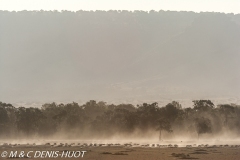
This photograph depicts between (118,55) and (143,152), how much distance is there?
4.19 meters

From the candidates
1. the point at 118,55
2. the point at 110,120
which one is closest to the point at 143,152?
the point at 110,120

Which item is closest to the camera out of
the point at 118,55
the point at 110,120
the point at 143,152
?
the point at 143,152

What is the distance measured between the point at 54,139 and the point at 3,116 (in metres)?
2.24

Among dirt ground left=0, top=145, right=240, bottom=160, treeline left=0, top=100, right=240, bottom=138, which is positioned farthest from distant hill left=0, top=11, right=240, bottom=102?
dirt ground left=0, top=145, right=240, bottom=160

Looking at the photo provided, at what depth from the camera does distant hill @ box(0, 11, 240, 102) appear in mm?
12242

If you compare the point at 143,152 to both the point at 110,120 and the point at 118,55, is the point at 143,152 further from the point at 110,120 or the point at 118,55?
the point at 118,55

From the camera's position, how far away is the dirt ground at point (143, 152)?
34.4ft

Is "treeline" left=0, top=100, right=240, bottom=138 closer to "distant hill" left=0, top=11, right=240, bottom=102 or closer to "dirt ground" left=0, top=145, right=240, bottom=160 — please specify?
"distant hill" left=0, top=11, right=240, bottom=102

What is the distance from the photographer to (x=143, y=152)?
35.2 feet

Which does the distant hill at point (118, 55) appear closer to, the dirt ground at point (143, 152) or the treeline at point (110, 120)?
the treeline at point (110, 120)

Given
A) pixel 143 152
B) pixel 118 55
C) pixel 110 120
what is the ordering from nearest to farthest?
pixel 143 152 → pixel 110 120 → pixel 118 55

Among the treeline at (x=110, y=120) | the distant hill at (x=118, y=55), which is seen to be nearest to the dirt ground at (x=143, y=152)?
the treeline at (x=110, y=120)

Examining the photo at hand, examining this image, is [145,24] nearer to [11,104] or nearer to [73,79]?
[73,79]

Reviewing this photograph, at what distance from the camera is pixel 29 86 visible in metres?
12.3
